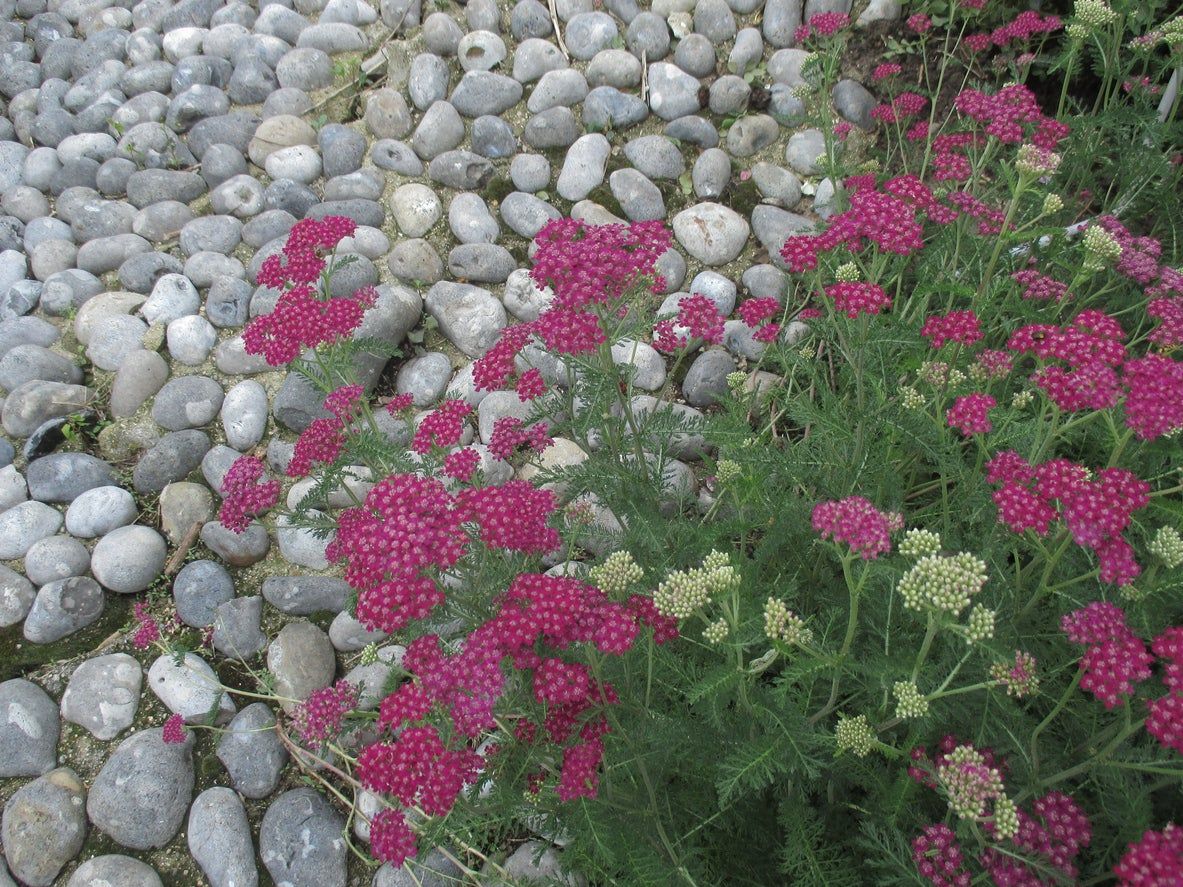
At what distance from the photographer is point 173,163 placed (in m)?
5.30

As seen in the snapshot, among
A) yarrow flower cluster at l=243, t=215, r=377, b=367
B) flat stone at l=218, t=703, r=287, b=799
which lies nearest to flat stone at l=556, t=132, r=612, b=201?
yarrow flower cluster at l=243, t=215, r=377, b=367

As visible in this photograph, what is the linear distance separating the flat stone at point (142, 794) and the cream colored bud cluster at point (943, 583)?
101 inches

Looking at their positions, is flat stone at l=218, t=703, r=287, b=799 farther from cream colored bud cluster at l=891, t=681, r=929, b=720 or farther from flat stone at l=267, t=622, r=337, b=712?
cream colored bud cluster at l=891, t=681, r=929, b=720

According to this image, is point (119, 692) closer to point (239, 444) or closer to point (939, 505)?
point (239, 444)

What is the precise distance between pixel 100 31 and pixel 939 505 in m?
6.80

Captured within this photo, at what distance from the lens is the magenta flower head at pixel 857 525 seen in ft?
5.99

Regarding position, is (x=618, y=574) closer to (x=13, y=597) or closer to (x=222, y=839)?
(x=222, y=839)

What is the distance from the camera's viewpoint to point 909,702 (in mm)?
1864

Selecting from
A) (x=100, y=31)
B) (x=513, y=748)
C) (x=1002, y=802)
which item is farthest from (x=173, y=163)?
(x=1002, y=802)

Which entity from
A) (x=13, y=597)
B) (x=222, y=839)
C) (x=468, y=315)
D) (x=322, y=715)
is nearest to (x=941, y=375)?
(x=322, y=715)

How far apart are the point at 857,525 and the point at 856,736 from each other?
0.55 m

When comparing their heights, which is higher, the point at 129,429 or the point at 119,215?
the point at 119,215

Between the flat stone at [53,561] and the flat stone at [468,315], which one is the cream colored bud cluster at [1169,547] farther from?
the flat stone at [53,561]

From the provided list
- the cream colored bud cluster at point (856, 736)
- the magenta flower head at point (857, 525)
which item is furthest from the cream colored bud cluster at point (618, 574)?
the cream colored bud cluster at point (856, 736)
